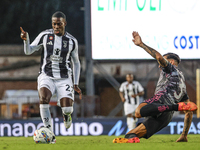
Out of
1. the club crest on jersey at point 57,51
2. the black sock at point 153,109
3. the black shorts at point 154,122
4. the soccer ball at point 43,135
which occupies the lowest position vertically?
the soccer ball at point 43,135

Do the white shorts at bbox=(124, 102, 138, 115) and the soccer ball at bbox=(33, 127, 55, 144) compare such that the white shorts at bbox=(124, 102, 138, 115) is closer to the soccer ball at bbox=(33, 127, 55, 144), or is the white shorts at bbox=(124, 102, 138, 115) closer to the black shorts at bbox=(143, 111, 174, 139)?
the black shorts at bbox=(143, 111, 174, 139)

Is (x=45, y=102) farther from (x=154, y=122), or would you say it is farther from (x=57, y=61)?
(x=154, y=122)

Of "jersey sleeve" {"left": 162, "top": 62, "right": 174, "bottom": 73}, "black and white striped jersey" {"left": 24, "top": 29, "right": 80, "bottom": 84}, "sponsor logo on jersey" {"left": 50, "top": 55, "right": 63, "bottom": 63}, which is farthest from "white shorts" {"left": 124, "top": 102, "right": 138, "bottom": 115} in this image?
"jersey sleeve" {"left": 162, "top": 62, "right": 174, "bottom": 73}

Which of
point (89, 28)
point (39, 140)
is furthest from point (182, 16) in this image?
point (39, 140)

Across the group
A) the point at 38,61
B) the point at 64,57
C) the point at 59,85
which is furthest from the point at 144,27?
the point at 38,61

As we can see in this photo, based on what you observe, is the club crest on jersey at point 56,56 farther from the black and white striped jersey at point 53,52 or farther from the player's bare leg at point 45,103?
the player's bare leg at point 45,103

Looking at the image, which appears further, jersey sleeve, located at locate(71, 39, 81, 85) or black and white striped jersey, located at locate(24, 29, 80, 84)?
jersey sleeve, located at locate(71, 39, 81, 85)

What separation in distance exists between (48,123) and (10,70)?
16.0 meters

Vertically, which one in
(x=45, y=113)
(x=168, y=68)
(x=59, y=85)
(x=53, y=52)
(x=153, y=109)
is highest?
(x=53, y=52)

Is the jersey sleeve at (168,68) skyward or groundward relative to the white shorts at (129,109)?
skyward

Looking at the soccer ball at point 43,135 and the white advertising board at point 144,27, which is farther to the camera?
the white advertising board at point 144,27

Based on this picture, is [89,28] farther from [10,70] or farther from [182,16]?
[10,70]

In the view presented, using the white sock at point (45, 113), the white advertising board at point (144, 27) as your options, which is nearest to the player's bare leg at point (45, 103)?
the white sock at point (45, 113)

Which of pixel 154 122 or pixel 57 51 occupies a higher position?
pixel 57 51
